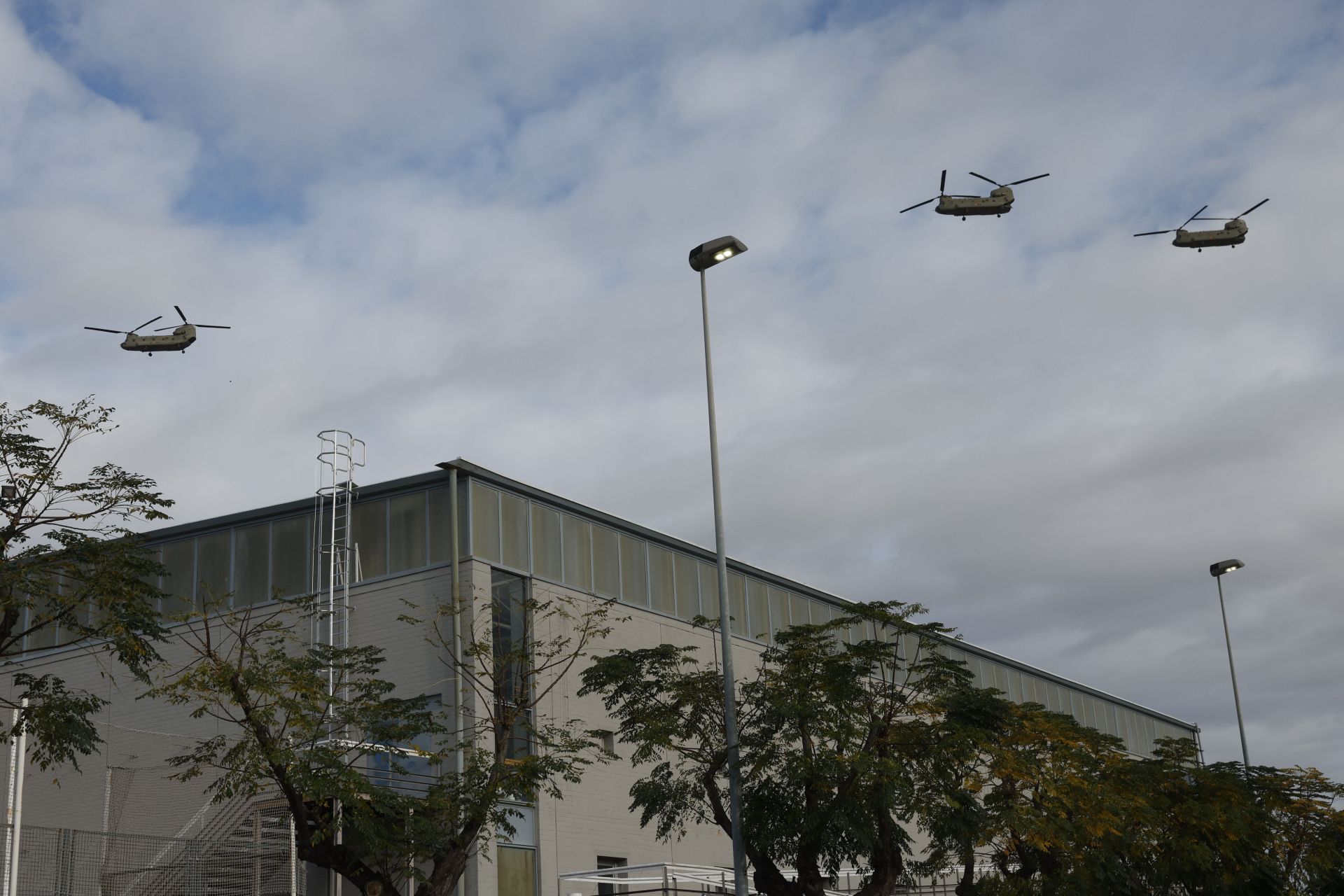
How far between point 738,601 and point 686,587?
3.00 metres

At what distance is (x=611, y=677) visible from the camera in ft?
87.7

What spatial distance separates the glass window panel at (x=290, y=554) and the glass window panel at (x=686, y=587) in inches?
412

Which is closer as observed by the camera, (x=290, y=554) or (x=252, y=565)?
(x=290, y=554)

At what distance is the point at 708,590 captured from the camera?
43.3m

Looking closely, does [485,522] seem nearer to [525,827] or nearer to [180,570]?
[525,827]

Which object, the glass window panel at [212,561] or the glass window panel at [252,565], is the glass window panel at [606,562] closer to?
the glass window panel at [252,565]

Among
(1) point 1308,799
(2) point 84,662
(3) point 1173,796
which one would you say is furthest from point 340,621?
(1) point 1308,799

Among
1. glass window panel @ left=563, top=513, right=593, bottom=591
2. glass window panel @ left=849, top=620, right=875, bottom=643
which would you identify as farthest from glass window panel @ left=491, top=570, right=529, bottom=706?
glass window panel @ left=849, top=620, right=875, bottom=643

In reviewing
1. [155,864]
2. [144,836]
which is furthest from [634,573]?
[144,836]

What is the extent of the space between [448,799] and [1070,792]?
42.4 ft

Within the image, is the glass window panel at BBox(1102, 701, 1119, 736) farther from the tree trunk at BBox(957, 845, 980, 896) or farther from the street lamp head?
the street lamp head

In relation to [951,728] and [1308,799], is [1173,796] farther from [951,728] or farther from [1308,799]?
[951,728]

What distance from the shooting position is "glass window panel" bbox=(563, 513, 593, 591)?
124 ft

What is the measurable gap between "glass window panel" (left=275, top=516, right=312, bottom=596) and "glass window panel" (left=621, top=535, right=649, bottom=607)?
27.3 feet
